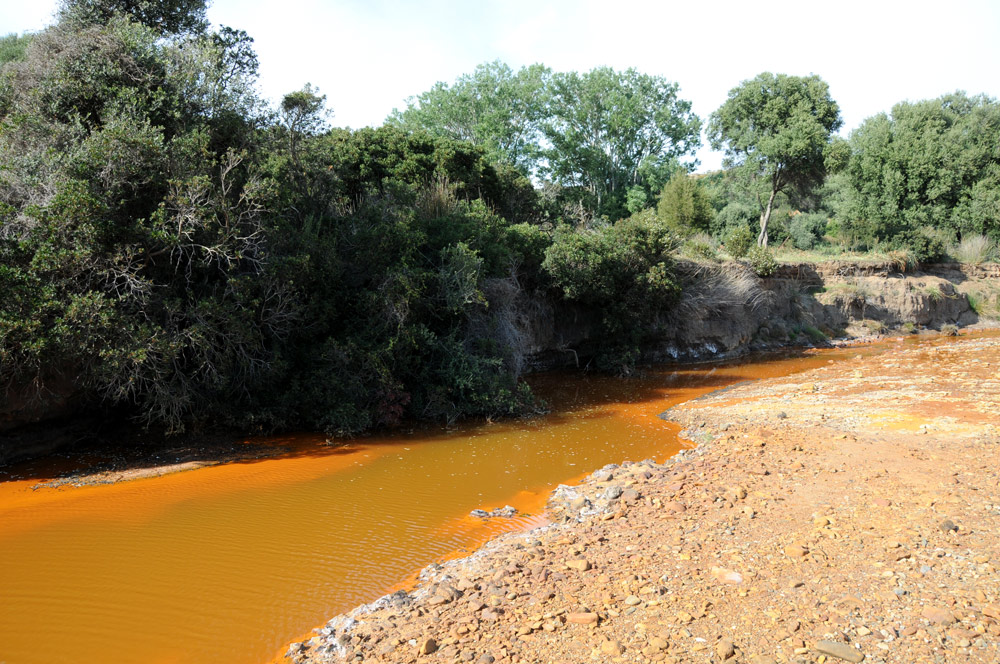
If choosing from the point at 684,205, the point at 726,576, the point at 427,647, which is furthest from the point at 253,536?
the point at 684,205

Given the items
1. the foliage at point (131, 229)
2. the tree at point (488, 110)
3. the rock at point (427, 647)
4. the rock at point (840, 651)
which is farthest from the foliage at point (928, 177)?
the rock at point (427, 647)

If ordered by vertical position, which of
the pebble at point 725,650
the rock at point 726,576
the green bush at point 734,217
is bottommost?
the rock at point 726,576

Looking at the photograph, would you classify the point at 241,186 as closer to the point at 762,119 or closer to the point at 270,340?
the point at 270,340

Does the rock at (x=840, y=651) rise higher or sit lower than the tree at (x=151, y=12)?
lower

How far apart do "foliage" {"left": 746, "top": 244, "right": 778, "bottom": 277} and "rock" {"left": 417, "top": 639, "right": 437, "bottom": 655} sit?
66.7ft

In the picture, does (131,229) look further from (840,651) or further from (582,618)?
(840,651)

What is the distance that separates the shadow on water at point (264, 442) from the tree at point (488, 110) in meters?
22.5

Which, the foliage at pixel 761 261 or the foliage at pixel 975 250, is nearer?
the foliage at pixel 761 261

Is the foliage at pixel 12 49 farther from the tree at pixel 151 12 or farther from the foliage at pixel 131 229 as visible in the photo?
the foliage at pixel 131 229

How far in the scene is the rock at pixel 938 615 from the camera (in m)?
3.89

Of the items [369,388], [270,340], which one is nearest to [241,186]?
[270,340]

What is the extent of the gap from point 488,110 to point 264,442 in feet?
95.0

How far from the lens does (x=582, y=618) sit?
422 cm

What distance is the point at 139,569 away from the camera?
558cm
